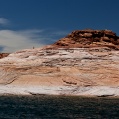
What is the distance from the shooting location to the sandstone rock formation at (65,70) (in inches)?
3514

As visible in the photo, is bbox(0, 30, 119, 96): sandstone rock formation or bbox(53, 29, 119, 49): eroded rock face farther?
bbox(53, 29, 119, 49): eroded rock face

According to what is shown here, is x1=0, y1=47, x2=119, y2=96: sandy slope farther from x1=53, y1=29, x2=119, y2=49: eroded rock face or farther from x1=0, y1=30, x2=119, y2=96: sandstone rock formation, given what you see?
x1=53, y1=29, x2=119, y2=49: eroded rock face

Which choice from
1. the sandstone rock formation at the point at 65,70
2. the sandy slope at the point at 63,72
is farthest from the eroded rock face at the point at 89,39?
the sandy slope at the point at 63,72

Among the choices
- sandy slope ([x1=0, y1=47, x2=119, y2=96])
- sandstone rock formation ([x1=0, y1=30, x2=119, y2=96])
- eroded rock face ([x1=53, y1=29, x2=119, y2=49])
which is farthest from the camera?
eroded rock face ([x1=53, y1=29, x2=119, y2=49])

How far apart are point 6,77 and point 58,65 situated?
43.1 feet

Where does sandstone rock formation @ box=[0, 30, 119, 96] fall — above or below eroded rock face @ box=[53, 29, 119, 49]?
below

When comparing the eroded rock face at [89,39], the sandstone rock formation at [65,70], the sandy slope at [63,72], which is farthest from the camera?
the eroded rock face at [89,39]

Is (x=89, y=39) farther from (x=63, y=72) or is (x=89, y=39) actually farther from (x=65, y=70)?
(x=63, y=72)

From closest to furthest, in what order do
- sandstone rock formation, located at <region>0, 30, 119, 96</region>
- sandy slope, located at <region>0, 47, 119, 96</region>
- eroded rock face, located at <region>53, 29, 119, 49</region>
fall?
sandy slope, located at <region>0, 47, 119, 96</region> → sandstone rock formation, located at <region>0, 30, 119, 96</region> → eroded rock face, located at <region>53, 29, 119, 49</region>

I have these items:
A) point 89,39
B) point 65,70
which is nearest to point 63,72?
point 65,70

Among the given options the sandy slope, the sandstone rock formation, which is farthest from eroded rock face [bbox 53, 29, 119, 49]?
the sandy slope

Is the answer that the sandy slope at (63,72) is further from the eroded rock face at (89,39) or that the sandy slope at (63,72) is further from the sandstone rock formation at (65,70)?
the eroded rock face at (89,39)

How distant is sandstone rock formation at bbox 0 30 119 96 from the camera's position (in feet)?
293

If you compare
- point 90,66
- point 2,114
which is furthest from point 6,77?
point 2,114
